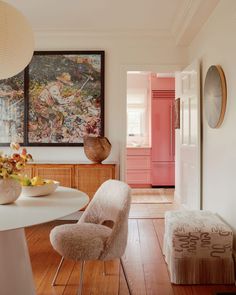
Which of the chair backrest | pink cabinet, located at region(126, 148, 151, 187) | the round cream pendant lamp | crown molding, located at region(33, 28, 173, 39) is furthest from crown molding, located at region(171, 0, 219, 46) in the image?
pink cabinet, located at region(126, 148, 151, 187)

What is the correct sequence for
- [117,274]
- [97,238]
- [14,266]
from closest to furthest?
[14,266] → [97,238] → [117,274]

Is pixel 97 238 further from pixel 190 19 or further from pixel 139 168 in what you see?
pixel 139 168

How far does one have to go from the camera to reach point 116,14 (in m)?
3.49

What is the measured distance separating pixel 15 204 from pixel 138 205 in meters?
3.39

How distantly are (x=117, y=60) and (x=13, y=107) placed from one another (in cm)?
159

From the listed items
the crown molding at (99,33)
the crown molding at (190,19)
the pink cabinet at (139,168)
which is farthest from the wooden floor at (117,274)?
the pink cabinet at (139,168)

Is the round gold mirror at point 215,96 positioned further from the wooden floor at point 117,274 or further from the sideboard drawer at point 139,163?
the sideboard drawer at point 139,163

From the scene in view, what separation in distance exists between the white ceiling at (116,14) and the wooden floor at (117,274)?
249 cm

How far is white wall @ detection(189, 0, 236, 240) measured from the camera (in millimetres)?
2473

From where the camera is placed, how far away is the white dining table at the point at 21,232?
1487mm

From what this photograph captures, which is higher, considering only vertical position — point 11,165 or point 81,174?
point 11,165

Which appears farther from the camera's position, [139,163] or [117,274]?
[139,163]

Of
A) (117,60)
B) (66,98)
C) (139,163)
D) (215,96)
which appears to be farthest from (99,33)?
(139,163)

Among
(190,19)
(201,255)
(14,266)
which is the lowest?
(201,255)
